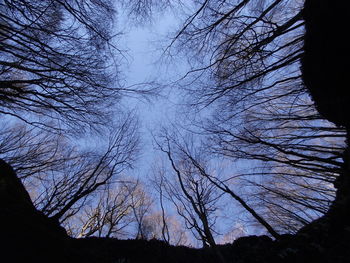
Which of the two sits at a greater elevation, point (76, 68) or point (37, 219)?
point (76, 68)

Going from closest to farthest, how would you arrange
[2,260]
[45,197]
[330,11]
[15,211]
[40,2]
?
[2,260], [15,211], [330,11], [40,2], [45,197]

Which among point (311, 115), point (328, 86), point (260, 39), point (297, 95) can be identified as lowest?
point (328, 86)

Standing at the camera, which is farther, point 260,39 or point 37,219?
point 260,39

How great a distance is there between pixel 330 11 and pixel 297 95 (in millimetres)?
2790

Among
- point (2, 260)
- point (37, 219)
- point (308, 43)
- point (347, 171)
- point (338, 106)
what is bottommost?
point (2, 260)

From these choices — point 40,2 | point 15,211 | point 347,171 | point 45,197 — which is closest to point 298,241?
point 347,171

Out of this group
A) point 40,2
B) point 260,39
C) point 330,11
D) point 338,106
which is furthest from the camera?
point 260,39

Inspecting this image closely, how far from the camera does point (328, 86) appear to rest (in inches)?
111

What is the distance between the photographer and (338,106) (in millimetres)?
2758

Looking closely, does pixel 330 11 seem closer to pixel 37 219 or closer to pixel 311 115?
pixel 311 115

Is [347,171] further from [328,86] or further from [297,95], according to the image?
[297,95]

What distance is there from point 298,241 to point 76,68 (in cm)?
507

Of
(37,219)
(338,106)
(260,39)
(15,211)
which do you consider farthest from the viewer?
(260,39)

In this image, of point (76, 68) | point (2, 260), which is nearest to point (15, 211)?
point (2, 260)
